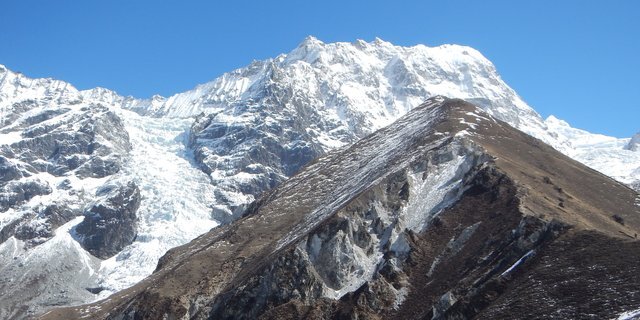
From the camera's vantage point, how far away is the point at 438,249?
132 meters

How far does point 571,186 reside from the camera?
164m

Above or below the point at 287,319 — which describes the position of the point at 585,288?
below

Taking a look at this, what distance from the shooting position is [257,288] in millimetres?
146000

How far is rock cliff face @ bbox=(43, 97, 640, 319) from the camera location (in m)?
90.5

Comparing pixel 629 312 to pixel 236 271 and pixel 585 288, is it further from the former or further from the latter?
pixel 236 271

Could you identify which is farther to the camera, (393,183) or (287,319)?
(393,183)

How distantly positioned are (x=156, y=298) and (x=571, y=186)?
90.0 meters

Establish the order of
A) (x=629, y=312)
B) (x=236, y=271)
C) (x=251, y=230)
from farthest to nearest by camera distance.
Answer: (x=251, y=230), (x=236, y=271), (x=629, y=312)

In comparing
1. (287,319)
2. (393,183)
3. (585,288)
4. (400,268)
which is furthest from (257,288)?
(585,288)

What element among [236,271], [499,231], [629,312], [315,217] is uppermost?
[315,217]

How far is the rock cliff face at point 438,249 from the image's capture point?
3563 inches

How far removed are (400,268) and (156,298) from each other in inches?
2402

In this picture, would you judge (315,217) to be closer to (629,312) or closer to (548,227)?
(548,227)

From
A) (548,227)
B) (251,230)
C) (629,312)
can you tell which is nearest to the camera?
(629,312)
